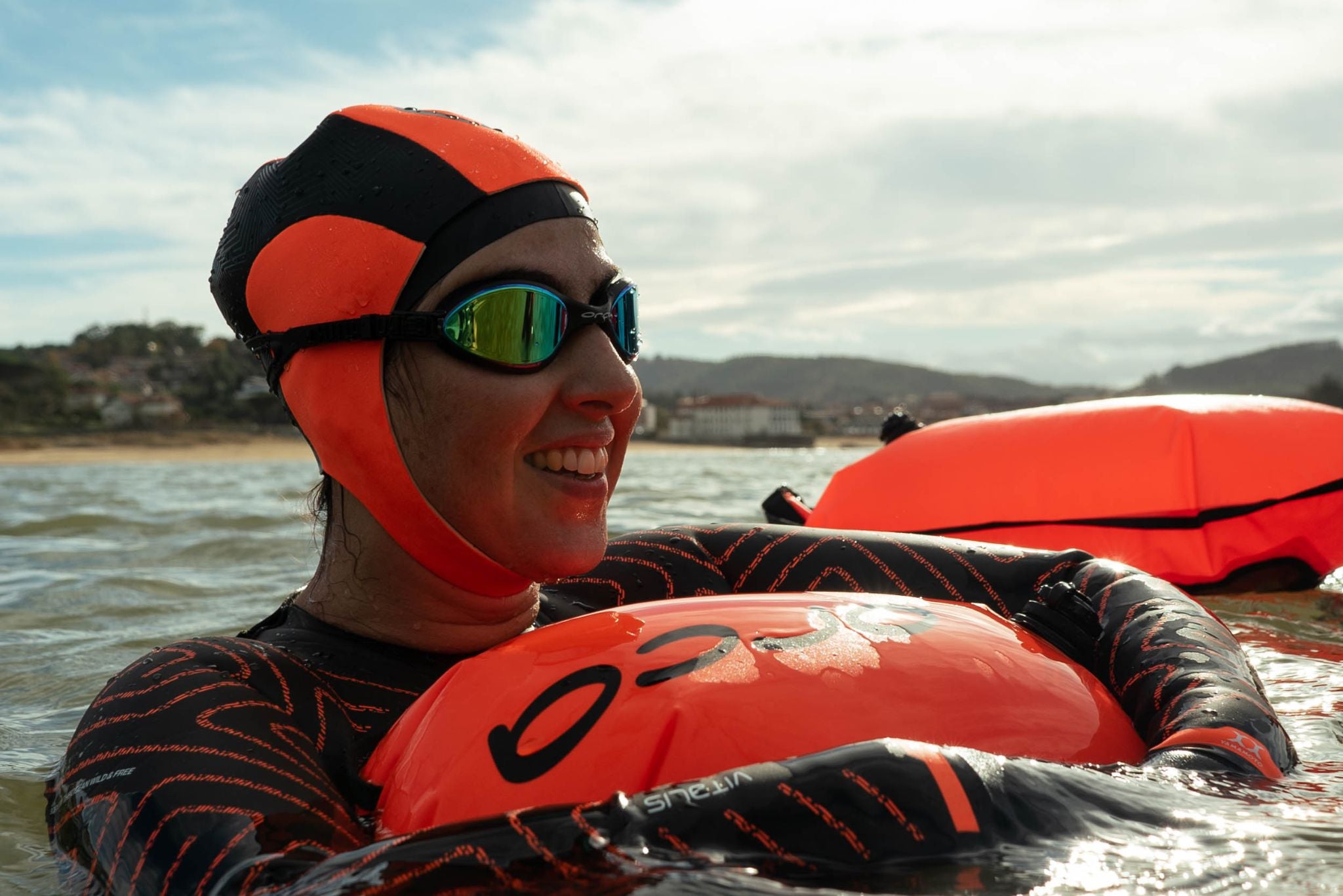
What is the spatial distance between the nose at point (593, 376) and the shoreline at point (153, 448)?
146 feet

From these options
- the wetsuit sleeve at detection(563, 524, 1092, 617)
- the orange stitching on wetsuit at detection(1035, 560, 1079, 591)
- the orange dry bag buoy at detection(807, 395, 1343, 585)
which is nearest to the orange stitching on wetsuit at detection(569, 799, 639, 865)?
the wetsuit sleeve at detection(563, 524, 1092, 617)

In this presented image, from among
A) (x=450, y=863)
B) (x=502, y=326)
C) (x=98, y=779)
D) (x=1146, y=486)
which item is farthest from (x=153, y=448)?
(x=450, y=863)

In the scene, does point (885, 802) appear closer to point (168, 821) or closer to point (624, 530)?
point (168, 821)

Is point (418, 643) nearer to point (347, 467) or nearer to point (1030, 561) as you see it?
point (347, 467)

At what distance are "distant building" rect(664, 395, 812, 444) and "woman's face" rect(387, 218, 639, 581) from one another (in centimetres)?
8712

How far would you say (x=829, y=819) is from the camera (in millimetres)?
1484

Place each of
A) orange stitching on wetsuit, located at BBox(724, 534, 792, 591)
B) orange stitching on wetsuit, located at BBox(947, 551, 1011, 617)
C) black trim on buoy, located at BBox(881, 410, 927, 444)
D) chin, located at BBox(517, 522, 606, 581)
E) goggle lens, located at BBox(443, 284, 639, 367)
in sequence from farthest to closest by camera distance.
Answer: black trim on buoy, located at BBox(881, 410, 927, 444) → orange stitching on wetsuit, located at BBox(724, 534, 792, 591) → orange stitching on wetsuit, located at BBox(947, 551, 1011, 617) → chin, located at BBox(517, 522, 606, 581) → goggle lens, located at BBox(443, 284, 639, 367)

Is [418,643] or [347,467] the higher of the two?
[347,467]

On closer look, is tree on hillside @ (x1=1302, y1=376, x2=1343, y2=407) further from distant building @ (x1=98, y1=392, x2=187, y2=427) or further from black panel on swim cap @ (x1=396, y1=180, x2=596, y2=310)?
distant building @ (x1=98, y1=392, x2=187, y2=427)

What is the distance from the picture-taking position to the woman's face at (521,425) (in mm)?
2342

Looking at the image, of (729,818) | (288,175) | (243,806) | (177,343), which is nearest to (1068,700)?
(729,818)

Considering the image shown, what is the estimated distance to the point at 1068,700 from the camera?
1.94 meters

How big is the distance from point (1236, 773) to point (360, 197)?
6.40 feet

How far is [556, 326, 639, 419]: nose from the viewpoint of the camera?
2.38 meters
